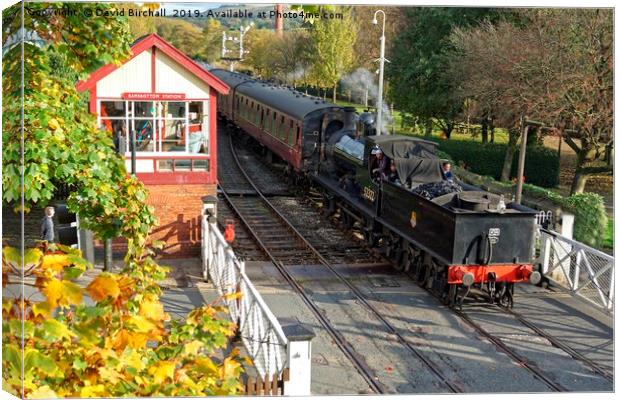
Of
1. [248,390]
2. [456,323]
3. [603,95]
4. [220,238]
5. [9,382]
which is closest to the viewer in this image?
[9,382]

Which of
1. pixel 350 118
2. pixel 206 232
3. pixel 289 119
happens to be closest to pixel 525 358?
pixel 206 232

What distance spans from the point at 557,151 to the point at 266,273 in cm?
1534

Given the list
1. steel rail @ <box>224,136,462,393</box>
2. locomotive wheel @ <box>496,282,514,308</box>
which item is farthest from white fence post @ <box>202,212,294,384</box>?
locomotive wheel @ <box>496,282,514,308</box>

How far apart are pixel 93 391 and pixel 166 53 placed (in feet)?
41.1

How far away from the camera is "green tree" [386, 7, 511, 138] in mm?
30172

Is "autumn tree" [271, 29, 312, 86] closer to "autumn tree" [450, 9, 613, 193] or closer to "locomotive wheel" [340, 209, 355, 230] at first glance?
"locomotive wheel" [340, 209, 355, 230]

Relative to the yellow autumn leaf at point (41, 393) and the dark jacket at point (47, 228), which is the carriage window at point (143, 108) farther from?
the yellow autumn leaf at point (41, 393)

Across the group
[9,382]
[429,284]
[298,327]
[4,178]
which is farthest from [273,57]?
[9,382]

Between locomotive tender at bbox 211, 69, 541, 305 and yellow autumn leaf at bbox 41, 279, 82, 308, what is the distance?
1047cm

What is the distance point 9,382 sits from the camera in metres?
4.61

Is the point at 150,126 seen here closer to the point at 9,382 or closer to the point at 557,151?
the point at 9,382

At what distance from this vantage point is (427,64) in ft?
104

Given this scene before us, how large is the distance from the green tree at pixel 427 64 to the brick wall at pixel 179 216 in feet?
46.2

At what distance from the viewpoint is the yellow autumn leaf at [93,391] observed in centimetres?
469
